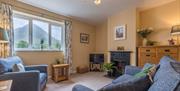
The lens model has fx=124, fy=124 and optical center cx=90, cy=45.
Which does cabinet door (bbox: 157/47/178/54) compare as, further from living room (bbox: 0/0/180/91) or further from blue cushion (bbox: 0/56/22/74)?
blue cushion (bbox: 0/56/22/74)

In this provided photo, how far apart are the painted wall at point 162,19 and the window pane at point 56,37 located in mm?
3219

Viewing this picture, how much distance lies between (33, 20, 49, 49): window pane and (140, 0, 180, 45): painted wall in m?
3.57

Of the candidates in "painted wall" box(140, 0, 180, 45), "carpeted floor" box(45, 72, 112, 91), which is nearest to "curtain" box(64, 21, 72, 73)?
"carpeted floor" box(45, 72, 112, 91)

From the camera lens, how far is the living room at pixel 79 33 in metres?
3.50

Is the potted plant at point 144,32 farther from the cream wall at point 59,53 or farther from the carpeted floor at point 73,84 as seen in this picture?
the cream wall at point 59,53

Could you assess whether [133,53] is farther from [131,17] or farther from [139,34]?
[131,17]

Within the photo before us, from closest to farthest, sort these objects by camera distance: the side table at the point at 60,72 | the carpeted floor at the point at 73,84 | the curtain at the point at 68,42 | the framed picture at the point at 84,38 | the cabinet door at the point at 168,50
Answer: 1. the carpeted floor at the point at 73,84
2. the cabinet door at the point at 168,50
3. the side table at the point at 60,72
4. the curtain at the point at 68,42
5. the framed picture at the point at 84,38

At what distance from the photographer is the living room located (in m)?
3.50

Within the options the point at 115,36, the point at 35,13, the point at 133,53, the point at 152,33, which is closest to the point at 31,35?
the point at 35,13

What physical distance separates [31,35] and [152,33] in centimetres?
409

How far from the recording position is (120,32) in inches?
184

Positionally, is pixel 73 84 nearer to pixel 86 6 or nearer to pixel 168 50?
pixel 86 6

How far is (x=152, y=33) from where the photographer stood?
4.37 meters

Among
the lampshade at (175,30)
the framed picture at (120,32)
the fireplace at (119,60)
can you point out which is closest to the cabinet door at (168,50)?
the lampshade at (175,30)
